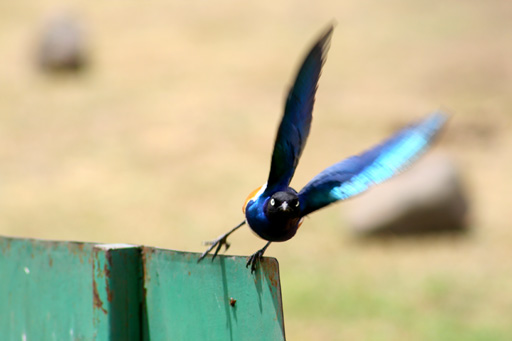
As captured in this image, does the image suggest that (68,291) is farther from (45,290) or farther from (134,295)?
(134,295)

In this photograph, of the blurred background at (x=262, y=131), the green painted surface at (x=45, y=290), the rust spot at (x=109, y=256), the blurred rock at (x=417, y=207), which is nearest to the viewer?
the rust spot at (x=109, y=256)

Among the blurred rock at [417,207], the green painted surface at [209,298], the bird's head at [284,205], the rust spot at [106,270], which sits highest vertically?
the blurred rock at [417,207]

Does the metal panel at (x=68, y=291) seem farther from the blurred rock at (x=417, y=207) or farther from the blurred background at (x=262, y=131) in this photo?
the blurred rock at (x=417, y=207)

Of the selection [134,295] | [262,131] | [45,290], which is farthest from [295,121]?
[262,131]

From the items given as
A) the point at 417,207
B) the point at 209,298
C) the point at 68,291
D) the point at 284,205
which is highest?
the point at 417,207

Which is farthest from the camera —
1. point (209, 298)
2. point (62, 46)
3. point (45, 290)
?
point (62, 46)

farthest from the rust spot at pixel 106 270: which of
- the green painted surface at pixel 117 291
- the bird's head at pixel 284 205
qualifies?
the bird's head at pixel 284 205

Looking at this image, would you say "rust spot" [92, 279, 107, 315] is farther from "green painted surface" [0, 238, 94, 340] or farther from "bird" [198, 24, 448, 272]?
"bird" [198, 24, 448, 272]

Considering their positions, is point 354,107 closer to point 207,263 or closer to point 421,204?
point 421,204
